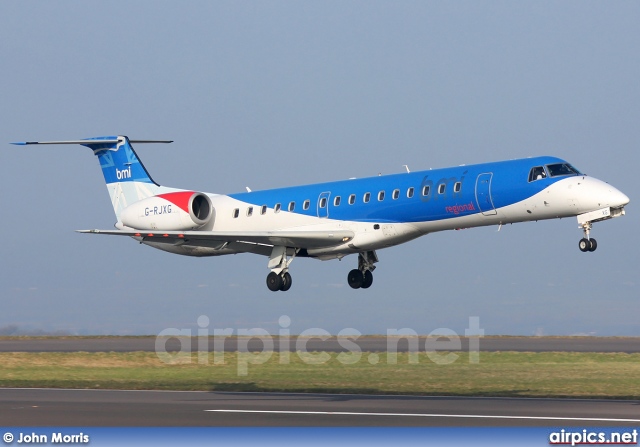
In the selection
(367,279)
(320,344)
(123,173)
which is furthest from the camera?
(320,344)

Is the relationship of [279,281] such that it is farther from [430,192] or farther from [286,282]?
[430,192]

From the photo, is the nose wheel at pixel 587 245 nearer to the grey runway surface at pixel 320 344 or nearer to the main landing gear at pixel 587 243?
the main landing gear at pixel 587 243

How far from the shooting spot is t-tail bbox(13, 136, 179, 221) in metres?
41.1

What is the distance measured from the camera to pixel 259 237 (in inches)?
1382

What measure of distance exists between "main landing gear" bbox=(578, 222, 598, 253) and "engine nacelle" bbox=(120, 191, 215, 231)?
14821mm

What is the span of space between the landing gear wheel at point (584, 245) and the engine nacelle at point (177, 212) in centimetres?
1486

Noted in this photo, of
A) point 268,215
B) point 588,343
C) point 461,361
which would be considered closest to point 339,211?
point 268,215

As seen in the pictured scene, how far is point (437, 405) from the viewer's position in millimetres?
22938

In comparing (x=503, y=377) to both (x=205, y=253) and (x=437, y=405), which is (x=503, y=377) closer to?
(x=437, y=405)

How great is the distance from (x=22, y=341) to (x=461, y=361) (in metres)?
23.7

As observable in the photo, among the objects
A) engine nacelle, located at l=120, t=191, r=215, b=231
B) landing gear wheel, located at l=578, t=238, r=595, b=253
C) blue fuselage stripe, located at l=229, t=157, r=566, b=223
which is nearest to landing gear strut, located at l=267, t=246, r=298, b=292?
blue fuselage stripe, located at l=229, t=157, r=566, b=223

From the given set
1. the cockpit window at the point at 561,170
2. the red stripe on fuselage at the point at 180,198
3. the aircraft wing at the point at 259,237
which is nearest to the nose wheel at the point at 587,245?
the cockpit window at the point at 561,170

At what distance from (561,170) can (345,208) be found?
7457 millimetres

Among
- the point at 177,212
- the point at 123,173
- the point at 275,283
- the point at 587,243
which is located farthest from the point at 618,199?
the point at 123,173
